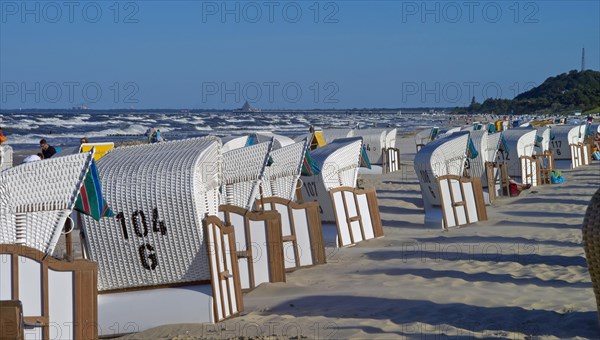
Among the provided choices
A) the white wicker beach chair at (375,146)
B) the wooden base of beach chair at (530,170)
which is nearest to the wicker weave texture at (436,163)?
the wooden base of beach chair at (530,170)

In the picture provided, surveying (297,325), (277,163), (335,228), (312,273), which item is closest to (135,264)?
(297,325)

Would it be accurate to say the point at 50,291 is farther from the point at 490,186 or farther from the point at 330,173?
the point at 490,186

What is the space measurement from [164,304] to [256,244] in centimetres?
173

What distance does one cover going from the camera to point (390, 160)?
91.8ft

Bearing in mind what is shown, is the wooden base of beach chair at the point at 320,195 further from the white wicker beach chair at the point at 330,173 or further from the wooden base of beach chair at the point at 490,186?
the wooden base of beach chair at the point at 490,186

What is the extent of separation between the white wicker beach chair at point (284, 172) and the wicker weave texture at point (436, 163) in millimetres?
3482

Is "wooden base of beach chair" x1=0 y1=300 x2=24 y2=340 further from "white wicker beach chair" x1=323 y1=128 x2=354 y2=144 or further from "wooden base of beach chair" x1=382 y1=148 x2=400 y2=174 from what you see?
"white wicker beach chair" x1=323 y1=128 x2=354 y2=144

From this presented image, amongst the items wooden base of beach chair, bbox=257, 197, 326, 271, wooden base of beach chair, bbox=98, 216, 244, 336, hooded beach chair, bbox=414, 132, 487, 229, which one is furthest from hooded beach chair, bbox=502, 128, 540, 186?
wooden base of beach chair, bbox=98, 216, 244, 336

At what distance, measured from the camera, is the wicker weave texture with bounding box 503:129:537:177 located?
20.5 m

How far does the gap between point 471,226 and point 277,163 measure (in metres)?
Result: 4.29

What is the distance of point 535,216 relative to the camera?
14.6 m

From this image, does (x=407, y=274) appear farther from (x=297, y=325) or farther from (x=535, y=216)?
→ (x=535, y=216)

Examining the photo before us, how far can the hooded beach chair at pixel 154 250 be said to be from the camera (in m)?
7.07

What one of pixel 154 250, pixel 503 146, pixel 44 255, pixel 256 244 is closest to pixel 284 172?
pixel 256 244
